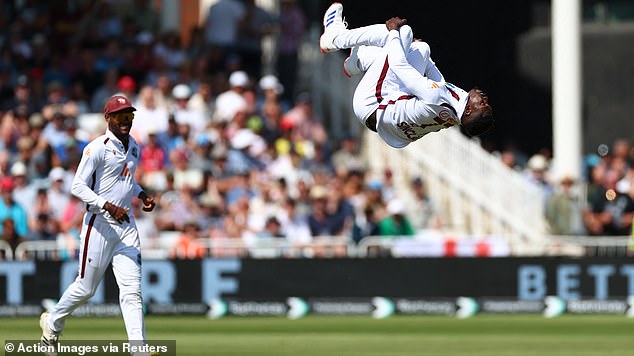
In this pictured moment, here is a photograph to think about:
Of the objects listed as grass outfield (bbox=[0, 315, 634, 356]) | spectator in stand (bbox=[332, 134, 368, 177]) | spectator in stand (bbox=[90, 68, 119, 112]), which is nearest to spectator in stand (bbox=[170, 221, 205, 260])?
grass outfield (bbox=[0, 315, 634, 356])

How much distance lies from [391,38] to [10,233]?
310 inches

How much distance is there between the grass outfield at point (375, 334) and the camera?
1309cm

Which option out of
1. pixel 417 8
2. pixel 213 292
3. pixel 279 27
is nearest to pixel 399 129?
pixel 213 292

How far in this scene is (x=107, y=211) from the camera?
36.7 feet

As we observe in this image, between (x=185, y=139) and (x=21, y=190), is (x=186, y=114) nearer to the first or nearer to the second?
(x=185, y=139)

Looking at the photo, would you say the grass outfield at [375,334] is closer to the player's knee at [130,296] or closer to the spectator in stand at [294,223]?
the spectator in stand at [294,223]

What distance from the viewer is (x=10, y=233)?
17234 mm

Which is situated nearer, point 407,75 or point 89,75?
point 407,75

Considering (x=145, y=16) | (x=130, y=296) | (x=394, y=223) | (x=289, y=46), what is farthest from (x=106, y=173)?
(x=145, y=16)

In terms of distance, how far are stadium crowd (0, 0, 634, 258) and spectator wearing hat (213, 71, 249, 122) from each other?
18mm

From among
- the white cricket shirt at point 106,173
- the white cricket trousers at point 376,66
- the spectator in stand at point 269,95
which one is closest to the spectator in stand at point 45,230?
the spectator in stand at point 269,95

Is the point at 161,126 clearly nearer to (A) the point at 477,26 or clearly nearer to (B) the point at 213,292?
(B) the point at 213,292

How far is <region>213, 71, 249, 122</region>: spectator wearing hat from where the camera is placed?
64.4ft

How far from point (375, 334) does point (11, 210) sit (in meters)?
4.80
